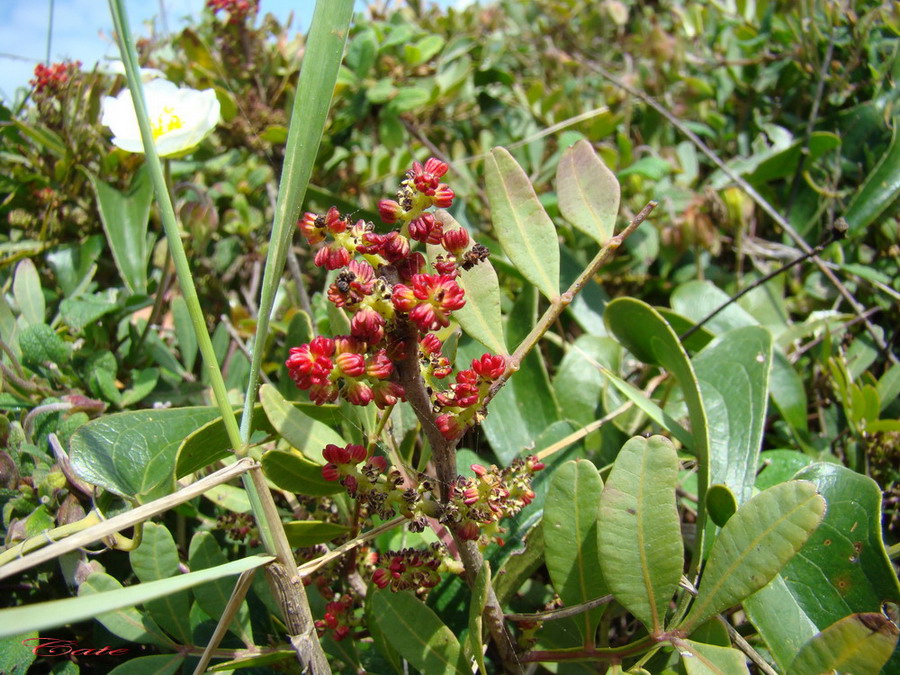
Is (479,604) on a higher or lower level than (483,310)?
lower

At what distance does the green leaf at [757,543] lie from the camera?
0.63 meters

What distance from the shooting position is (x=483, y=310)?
Answer: 0.77 metres

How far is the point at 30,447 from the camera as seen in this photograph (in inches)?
38.3

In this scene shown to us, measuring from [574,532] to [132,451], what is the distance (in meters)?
0.54

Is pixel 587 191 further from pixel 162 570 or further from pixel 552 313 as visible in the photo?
pixel 162 570

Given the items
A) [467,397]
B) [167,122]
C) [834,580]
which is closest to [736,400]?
[834,580]

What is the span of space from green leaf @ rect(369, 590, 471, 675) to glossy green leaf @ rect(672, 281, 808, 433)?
0.74m

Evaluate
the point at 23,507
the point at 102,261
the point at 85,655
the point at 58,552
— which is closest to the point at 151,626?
the point at 85,655

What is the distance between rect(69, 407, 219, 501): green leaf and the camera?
0.79m

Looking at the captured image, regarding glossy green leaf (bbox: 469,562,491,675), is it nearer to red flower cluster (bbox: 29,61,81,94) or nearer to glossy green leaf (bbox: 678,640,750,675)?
glossy green leaf (bbox: 678,640,750,675)

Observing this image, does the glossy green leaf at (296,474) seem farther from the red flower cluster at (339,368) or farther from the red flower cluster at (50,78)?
the red flower cluster at (50,78)

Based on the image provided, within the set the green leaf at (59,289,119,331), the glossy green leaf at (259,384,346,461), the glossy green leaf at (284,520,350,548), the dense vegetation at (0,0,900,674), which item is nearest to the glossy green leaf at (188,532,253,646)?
the dense vegetation at (0,0,900,674)

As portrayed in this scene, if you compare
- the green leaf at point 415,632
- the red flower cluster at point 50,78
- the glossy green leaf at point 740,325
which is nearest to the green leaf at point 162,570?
the green leaf at point 415,632

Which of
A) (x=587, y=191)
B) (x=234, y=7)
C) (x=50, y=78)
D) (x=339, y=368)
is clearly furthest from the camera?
(x=234, y=7)
